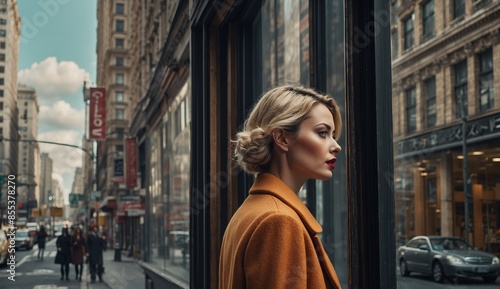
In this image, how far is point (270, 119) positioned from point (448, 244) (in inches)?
46.4

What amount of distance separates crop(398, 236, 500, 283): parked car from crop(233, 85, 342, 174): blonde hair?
0.93m

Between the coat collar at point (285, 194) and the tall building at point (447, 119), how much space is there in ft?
2.86

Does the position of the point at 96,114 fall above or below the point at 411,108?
above

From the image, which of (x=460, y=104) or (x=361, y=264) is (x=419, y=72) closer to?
(x=460, y=104)

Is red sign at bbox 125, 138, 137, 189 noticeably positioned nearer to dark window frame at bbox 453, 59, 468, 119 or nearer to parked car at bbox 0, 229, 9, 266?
parked car at bbox 0, 229, 9, 266

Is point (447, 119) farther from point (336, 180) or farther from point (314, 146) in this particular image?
point (336, 180)

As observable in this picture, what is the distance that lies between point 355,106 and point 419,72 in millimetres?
371

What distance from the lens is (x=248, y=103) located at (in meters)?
7.34

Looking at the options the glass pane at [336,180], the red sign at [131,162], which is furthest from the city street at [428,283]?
the red sign at [131,162]

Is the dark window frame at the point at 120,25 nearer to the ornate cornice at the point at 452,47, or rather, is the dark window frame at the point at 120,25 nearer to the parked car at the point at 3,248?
the parked car at the point at 3,248

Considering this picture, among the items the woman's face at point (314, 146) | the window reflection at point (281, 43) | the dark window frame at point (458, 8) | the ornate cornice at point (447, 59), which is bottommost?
the woman's face at point (314, 146)

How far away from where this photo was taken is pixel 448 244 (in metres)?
3.10

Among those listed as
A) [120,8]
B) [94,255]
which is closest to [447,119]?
[94,255]

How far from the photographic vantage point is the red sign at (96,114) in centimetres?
4097
